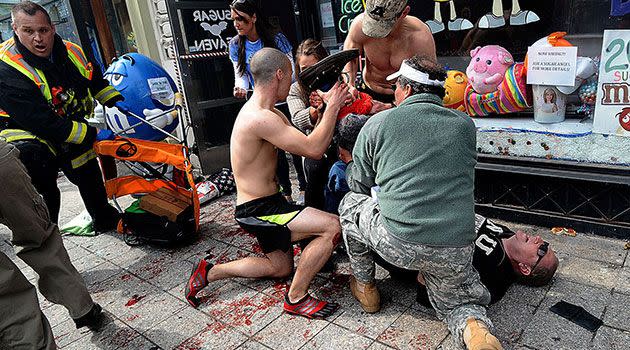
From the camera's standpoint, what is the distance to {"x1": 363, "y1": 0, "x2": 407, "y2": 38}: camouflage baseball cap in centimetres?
305

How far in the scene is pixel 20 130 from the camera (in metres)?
3.74

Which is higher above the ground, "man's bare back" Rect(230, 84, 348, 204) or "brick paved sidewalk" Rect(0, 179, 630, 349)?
"man's bare back" Rect(230, 84, 348, 204)

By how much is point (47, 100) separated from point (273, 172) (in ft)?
6.99

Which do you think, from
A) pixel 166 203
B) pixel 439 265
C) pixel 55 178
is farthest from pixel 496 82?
pixel 55 178

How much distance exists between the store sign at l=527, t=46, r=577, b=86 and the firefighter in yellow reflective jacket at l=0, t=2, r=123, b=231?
11.8 ft

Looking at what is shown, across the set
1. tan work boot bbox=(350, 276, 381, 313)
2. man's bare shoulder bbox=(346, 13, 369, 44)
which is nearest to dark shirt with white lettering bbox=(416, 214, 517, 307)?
tan work boot bbox=(350, 276, 381, 313)

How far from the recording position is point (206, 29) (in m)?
5.49

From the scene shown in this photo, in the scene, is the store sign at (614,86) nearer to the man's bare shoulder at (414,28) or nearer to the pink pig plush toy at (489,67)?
the pink pig plush toy at (489,67)

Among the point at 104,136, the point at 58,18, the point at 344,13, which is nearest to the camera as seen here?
the point at 104,136

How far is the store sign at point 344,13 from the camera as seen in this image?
4.96 m

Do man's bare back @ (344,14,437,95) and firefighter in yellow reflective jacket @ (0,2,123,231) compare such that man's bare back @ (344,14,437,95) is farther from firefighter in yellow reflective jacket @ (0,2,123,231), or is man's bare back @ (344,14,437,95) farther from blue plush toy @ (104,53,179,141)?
firefighter in yellow reflective jacket @ (0,2,123,231)

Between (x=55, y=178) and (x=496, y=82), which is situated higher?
(x=496, y=82)

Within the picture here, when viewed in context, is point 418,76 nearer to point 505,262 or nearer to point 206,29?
point 505,262

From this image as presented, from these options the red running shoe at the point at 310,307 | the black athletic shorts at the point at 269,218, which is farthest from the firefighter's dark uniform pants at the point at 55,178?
the red running shoe at the point at 310,307
